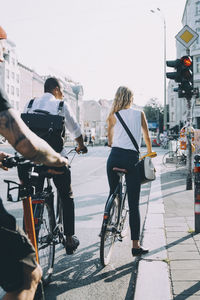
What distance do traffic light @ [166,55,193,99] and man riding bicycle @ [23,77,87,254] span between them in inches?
208

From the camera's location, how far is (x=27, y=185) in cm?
225

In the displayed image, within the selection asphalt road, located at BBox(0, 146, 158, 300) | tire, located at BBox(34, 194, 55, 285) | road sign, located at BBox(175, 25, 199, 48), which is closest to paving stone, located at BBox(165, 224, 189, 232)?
asphalt road, located at BBox(0, 146, 158, 300)

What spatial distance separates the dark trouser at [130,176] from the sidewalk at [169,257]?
0.42 meters

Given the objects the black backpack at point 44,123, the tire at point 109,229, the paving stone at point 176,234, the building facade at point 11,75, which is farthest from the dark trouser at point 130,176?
the building facade at point 11,75

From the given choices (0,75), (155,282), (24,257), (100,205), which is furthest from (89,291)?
(0,75)

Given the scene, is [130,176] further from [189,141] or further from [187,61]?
[189,141]

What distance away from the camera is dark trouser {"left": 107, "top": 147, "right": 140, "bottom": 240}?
13.6 ft

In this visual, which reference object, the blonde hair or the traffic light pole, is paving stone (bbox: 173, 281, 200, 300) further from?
the traffic light pole

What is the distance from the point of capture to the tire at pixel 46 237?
3.29 meters

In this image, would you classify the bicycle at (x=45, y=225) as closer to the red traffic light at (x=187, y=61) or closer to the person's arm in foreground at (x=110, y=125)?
the person's arm in foreground at (x=110, y=125)

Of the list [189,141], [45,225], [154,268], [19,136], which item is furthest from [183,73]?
[19,136]

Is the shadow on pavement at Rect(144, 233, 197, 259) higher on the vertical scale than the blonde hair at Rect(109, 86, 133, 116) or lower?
lower

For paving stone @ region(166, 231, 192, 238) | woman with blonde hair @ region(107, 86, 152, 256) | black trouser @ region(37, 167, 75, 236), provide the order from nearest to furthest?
1. black trouser @ region(37, 167, 75, 236)
2. woman with blonde hair @ region(107, 86, 152, 256)
3. paving stone @ region(166, 231, 192, 238)

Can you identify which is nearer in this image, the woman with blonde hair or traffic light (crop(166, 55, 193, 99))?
the woman with blonde hair
